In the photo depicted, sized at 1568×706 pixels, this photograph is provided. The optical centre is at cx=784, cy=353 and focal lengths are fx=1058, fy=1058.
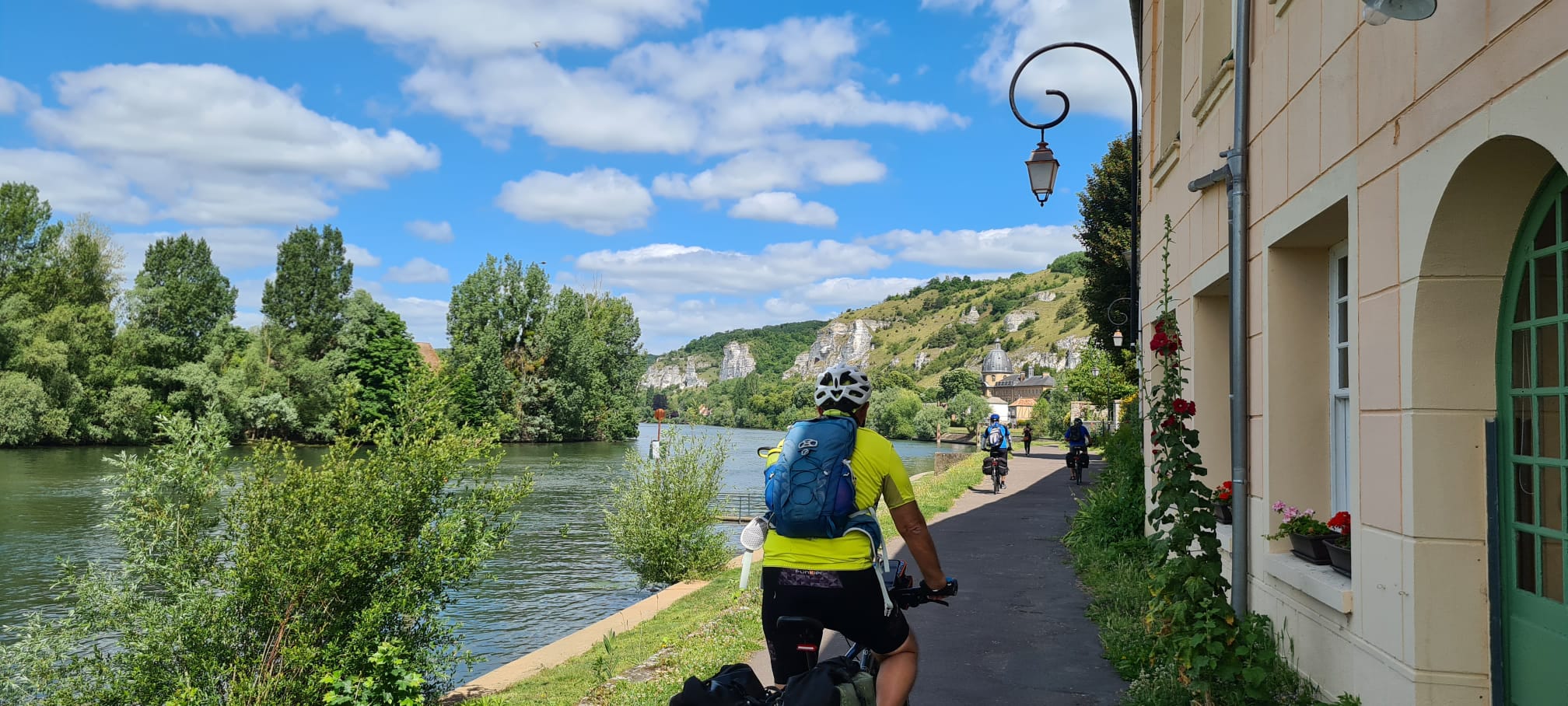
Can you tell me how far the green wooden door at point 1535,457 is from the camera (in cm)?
330

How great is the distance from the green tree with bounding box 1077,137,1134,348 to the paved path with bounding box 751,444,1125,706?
40.9 feet

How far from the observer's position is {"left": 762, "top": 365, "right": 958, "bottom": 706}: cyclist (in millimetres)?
3855

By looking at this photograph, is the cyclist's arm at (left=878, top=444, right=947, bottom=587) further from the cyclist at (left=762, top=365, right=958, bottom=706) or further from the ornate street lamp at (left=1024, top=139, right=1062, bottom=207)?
the ornate street lamp at (left=1024, top=139, right=1062, bottom=207)

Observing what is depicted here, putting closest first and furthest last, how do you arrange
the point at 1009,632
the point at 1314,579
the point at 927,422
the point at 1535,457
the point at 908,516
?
the point at 1535,457
the point at 908,516
the point at 1314,579
the point at 1009,632
the point at 927,422

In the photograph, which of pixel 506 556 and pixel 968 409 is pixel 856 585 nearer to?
pixel 506 556

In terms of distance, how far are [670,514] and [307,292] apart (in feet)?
190

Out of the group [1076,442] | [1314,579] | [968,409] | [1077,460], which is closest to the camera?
[1314,579]

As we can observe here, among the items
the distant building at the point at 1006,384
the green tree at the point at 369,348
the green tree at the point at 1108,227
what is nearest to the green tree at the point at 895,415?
the distant building at the point at 1006,384

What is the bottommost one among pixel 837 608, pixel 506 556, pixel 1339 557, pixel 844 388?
pixel 506 556

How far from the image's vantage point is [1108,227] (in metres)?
26.2

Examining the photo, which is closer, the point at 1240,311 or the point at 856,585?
the point at 856,585

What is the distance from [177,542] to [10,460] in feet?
149

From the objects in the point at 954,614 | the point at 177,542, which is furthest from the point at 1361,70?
the point at 177,542

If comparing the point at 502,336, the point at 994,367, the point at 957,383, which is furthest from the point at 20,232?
the point at 994,367
